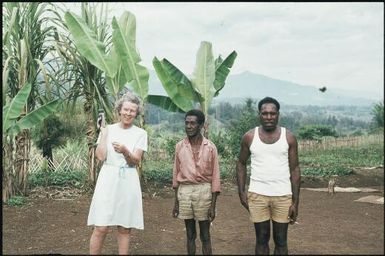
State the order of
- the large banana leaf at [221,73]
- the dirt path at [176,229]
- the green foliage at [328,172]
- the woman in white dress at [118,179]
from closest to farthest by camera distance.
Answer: the woman in white dress at [118,179]
the dirt path at [176,229]
the large banana leaf at [221,73]
the green foliage at [328,172]

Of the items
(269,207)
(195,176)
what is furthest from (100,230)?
(269,207)

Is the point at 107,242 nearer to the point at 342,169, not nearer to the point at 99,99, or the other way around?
the point at 99,99

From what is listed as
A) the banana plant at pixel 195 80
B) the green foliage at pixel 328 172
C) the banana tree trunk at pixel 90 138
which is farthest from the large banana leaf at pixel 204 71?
the green foliage at pixel 328 172

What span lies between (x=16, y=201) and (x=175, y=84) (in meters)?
3.00

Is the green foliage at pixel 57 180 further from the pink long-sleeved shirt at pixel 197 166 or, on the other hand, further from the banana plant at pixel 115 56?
the pink long-sleeved shirt at pixel 197 166

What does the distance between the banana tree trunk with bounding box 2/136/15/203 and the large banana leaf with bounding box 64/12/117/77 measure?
1.68 meters

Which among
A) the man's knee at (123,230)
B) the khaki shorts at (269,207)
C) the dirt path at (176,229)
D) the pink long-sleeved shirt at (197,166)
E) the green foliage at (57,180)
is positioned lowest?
the dirt path at (176,229)

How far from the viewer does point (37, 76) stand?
280 inches

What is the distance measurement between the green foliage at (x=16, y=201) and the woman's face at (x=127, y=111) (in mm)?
3867

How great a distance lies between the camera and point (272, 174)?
3352 mm

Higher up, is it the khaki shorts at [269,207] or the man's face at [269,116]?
the man's face at [269,116]

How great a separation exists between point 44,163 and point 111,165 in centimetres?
676

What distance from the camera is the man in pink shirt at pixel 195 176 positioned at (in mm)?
3688

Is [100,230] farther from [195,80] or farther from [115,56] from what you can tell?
[195,80]
